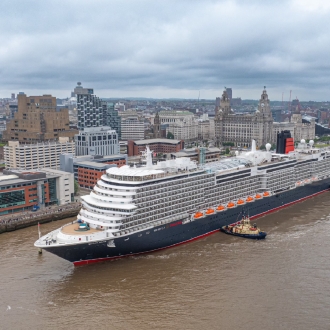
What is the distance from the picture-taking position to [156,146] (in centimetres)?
8300

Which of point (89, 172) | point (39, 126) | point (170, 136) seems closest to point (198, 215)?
point (89, 172)

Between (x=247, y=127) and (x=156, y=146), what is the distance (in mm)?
28481

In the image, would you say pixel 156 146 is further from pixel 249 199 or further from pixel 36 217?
pixel 36 217

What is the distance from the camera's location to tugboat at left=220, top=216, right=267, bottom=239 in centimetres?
3300

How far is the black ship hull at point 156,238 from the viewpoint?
87.3 ft

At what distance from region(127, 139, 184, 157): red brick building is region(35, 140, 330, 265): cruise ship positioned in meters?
39.6

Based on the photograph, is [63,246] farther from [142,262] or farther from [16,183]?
[16,183]

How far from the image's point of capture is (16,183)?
3900cm

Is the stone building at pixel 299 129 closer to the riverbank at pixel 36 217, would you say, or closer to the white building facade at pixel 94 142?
the white building facade at pixel 94 142

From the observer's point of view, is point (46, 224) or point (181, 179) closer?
point (181, 179)

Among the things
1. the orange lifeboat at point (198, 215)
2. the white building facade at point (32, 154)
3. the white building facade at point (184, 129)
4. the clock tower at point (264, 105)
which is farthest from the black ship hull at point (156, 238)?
the white building facade at point (184, 129)

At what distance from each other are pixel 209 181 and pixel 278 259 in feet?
27.5

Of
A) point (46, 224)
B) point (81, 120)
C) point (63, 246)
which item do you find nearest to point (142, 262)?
point (63, 246)

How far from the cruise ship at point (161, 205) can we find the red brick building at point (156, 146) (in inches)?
1558
